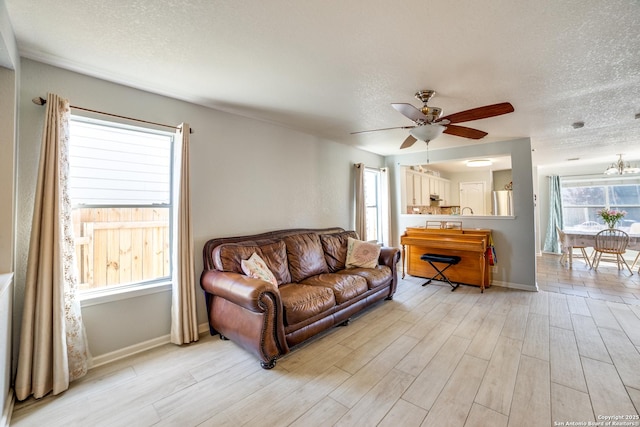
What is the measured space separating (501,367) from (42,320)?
3.44 m

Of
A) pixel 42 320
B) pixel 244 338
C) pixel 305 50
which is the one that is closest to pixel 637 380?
pixel 244 338

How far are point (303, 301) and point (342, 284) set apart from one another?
0.65 metres

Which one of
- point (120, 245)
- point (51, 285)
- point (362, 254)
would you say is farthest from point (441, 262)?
point (51, 285)

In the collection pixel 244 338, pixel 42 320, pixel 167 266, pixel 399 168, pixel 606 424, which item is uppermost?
pixel 399 168

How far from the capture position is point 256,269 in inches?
102

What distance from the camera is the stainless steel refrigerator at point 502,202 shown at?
6.51 metres

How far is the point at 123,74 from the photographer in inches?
90.0

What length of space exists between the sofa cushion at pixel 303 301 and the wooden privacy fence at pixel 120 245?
1345 mm

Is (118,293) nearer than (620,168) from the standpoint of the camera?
Yes

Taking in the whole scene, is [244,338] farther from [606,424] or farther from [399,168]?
[399,168]

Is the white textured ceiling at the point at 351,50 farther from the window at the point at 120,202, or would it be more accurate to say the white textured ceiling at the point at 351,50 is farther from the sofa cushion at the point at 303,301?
the sofa cushion at the point at 303,301

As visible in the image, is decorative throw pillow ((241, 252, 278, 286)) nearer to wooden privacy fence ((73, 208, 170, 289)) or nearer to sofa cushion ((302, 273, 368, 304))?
sofa cushion ((302, 273, 368, 304))

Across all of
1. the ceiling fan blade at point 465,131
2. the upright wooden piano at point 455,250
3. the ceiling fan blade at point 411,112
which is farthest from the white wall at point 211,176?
the ceiling fan blade at point 465,131

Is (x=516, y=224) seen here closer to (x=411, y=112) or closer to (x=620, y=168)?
(x=411, y=112)
